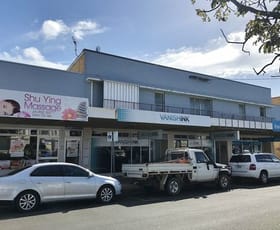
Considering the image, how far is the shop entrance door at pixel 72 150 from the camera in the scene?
1845cm

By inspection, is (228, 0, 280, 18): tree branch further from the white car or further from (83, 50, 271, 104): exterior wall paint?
(83, 50, 271, 104): exterior wall paint

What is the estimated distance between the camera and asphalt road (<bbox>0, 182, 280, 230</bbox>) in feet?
26.5

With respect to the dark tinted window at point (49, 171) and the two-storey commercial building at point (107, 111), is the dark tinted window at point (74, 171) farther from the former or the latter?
the two-storey commercial building at point (107, 111)

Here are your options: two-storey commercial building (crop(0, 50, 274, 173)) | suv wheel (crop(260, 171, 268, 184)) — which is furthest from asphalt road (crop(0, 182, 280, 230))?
suv wheel (crop(260, 171, 268, 184))

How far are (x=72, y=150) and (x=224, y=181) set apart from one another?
8.60 metres

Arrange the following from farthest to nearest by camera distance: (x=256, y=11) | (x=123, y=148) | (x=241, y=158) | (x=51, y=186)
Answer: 1. (x=123, y=148)
2. (x=241, y=158)
3. (x=51, y=186)
4. (x=256, y=11)

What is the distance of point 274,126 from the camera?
2614 cm

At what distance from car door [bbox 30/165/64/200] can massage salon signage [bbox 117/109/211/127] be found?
635cm

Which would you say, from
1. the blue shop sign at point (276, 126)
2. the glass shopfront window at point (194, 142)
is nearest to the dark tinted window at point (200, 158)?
the glass shopfront window at point (194, 142)

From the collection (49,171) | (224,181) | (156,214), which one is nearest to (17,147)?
(49,171)

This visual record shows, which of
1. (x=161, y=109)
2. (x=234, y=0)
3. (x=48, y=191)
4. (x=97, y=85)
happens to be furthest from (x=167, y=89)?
(x=234, y=0)

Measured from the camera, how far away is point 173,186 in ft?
45.9

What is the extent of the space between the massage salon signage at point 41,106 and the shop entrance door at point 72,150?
12.3 feet

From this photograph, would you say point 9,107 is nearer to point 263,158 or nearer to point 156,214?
point 156,214
